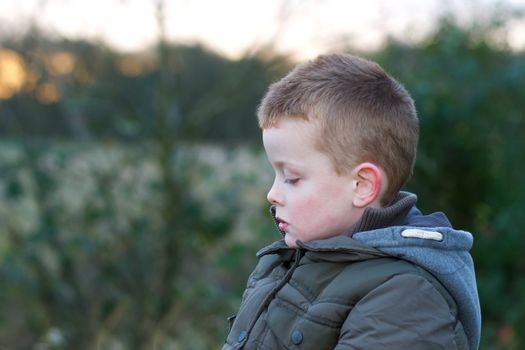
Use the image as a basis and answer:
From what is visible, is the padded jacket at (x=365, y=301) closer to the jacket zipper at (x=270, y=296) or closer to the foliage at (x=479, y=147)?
the jacket zipper at (x=270, y=296)

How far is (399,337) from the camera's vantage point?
4.71ft

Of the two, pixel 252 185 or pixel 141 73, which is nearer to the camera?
pixel 141 73

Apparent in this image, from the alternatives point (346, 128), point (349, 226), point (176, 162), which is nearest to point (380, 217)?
point (349, 226)

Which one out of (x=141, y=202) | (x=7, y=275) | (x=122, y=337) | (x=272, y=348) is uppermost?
(x=272, y=348)

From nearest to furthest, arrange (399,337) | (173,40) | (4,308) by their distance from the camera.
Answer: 1. (399,337)
2. (173,40)
3. (4,308)

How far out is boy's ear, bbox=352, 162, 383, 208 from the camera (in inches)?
63.4

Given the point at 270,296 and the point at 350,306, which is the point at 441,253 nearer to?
the point at 350,306

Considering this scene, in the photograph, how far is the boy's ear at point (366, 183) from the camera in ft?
5.28

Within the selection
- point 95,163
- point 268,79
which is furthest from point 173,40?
point 95,163

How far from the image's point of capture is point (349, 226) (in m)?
1.66

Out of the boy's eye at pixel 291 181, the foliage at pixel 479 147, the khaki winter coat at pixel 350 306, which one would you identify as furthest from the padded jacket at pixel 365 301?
the foliage at pixel 479 147

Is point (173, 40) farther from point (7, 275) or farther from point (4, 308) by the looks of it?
point (4, 308)

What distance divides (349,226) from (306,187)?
0.12 metres

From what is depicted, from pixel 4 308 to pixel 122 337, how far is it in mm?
1144
